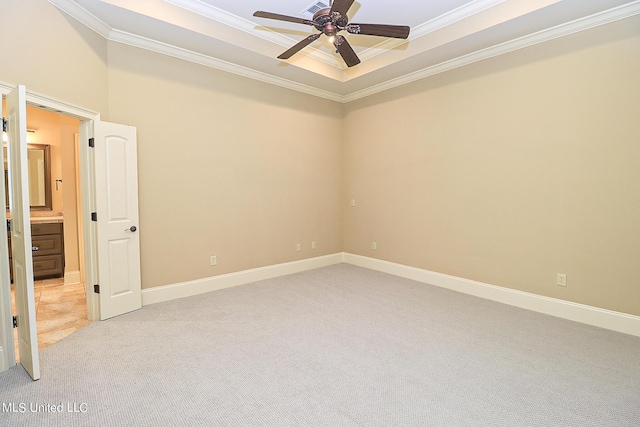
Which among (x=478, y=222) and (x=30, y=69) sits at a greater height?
(x=30, y=69)

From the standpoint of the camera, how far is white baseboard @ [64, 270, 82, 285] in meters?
4.60

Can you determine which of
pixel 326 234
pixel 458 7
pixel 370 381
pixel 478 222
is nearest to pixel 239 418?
pixel 370 381

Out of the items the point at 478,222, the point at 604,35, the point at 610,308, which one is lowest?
the point at 610,308

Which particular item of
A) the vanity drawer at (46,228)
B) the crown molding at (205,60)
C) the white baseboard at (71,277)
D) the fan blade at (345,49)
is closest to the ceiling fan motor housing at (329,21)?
the fan blade at (345,49)

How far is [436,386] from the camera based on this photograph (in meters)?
2.21

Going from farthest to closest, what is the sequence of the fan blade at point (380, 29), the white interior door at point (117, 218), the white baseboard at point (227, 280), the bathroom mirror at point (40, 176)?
the bathroom mirror at point (40, 176) < the white baseboard at point (227, 280) < the white interior door at point (117, 218) < the fan blade at point (380, 29)

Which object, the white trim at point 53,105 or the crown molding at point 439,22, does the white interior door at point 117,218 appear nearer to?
the white trim at point 53,105

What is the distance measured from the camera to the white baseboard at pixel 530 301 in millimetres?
3072

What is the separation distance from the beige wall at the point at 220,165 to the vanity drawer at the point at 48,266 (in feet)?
7.60

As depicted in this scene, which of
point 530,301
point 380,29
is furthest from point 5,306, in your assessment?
point 530,301

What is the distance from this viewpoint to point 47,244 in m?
4.80

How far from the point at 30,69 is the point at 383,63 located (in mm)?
3934

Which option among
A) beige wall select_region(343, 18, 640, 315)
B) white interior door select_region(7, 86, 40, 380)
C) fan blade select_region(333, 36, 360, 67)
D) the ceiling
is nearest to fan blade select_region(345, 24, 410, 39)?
fan blade select_region(333, 36, 360, 67)

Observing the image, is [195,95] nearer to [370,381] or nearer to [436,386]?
[370,381]
